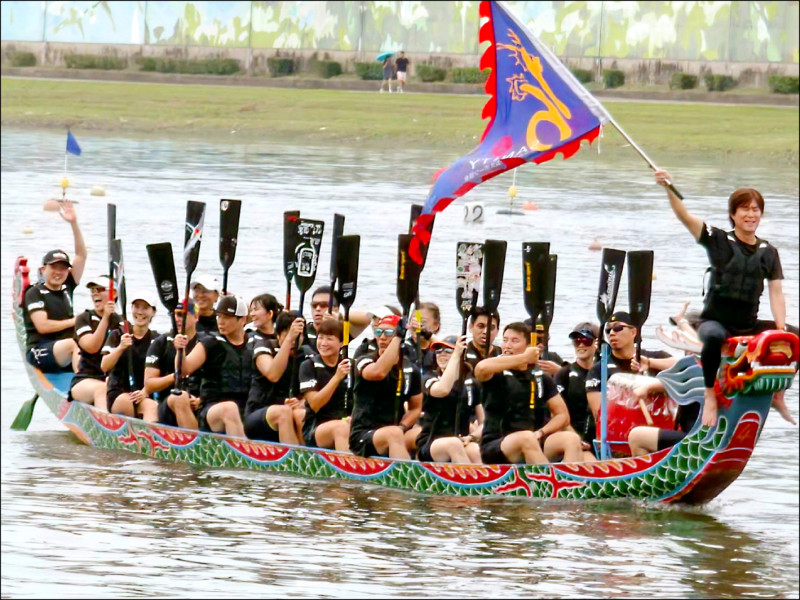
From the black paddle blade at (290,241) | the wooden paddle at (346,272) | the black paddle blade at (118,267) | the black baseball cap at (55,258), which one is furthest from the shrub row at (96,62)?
the wooden paddle at (346,272)

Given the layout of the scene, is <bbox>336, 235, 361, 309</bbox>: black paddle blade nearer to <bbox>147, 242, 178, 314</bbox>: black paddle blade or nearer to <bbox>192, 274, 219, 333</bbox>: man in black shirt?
<bbox>192, 274, 219, 333</bbox>: man in black shirt

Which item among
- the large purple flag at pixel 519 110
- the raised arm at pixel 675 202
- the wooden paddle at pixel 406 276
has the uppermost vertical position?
the large purple flag at pixel 519 110

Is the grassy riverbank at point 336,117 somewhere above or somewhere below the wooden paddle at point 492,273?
above

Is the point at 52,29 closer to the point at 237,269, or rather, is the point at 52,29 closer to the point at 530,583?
the point at 237,269

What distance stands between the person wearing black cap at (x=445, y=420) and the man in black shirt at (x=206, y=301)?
227 cm

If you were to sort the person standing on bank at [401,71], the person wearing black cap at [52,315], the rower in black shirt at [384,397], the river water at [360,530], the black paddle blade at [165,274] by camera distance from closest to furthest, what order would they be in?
A: 1. the river water at [360,530]
2. the rower in black shirt at [384,397]
3. the black paddle blade at [165,274]
4. the person wearing black cap at [52,315]
5. the person standing on bank at [401,71]

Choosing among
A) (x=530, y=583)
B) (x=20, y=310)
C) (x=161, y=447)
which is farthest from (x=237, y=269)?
(x=530, y=583)

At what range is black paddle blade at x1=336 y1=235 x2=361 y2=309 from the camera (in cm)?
1382

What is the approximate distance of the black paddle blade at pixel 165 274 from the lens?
14.6m

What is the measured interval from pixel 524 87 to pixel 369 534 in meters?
3.15

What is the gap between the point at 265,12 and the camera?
52.3 metres

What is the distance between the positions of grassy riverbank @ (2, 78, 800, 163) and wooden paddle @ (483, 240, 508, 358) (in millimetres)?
22661

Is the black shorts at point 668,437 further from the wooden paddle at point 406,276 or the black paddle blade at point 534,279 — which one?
the wooden paddle at point 406,276

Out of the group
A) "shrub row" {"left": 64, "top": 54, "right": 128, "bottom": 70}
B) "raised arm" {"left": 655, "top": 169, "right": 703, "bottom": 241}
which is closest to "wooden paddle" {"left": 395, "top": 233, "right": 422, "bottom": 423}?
"raised arm" {"left": 655, "top": 169, "right": 703, "bottom": 241}
